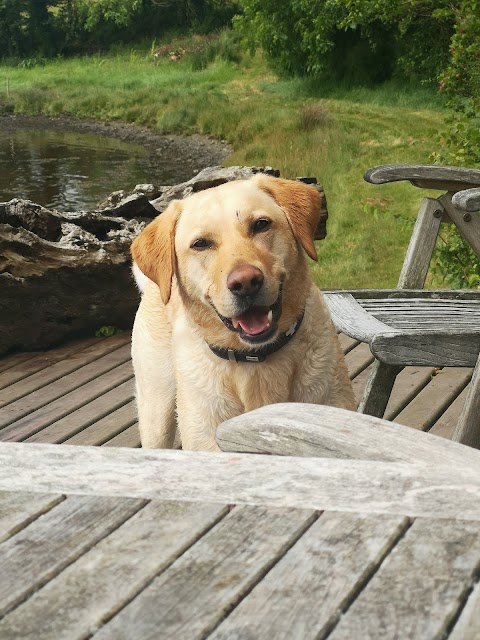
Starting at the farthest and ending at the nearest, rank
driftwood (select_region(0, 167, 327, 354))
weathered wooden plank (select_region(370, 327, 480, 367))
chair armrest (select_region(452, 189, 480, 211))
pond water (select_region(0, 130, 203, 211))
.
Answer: pond water (select_region(0, 130, 203, 211)) → driftwood (select_region(0, 167, 327, 354)) → chair armrest (select_region(452, 189, 480, 211)) → weathered wooden plank (select_region(370, 327, 480, 367))

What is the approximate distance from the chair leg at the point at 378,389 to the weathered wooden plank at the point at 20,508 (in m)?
2.06

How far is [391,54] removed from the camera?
2445cm

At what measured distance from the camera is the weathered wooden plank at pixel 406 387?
4.32 metres

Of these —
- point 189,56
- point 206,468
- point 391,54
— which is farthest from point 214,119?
point 206,468

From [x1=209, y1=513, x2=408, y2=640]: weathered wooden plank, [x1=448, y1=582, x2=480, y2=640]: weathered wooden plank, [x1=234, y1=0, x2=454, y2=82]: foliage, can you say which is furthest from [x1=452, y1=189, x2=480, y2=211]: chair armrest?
[x1=234, y1=0, x2=454, y2=82]: foliage

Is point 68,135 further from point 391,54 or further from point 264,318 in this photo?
point 264,318

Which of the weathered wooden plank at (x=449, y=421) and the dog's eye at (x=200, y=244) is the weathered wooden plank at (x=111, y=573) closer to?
the dog's eye at (x=200, y=244)

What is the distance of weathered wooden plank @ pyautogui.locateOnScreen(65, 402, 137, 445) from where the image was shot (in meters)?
4.20

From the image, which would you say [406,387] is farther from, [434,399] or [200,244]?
[200,244]

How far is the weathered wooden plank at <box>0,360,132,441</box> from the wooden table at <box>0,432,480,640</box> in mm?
2914

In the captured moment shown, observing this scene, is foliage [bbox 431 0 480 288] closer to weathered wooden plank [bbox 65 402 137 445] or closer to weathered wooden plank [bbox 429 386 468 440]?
weathered wooden plank [bbox 429 386 468 440]

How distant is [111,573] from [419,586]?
389 millimetres

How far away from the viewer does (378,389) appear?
11.2 feet

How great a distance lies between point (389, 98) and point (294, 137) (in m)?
5.14
